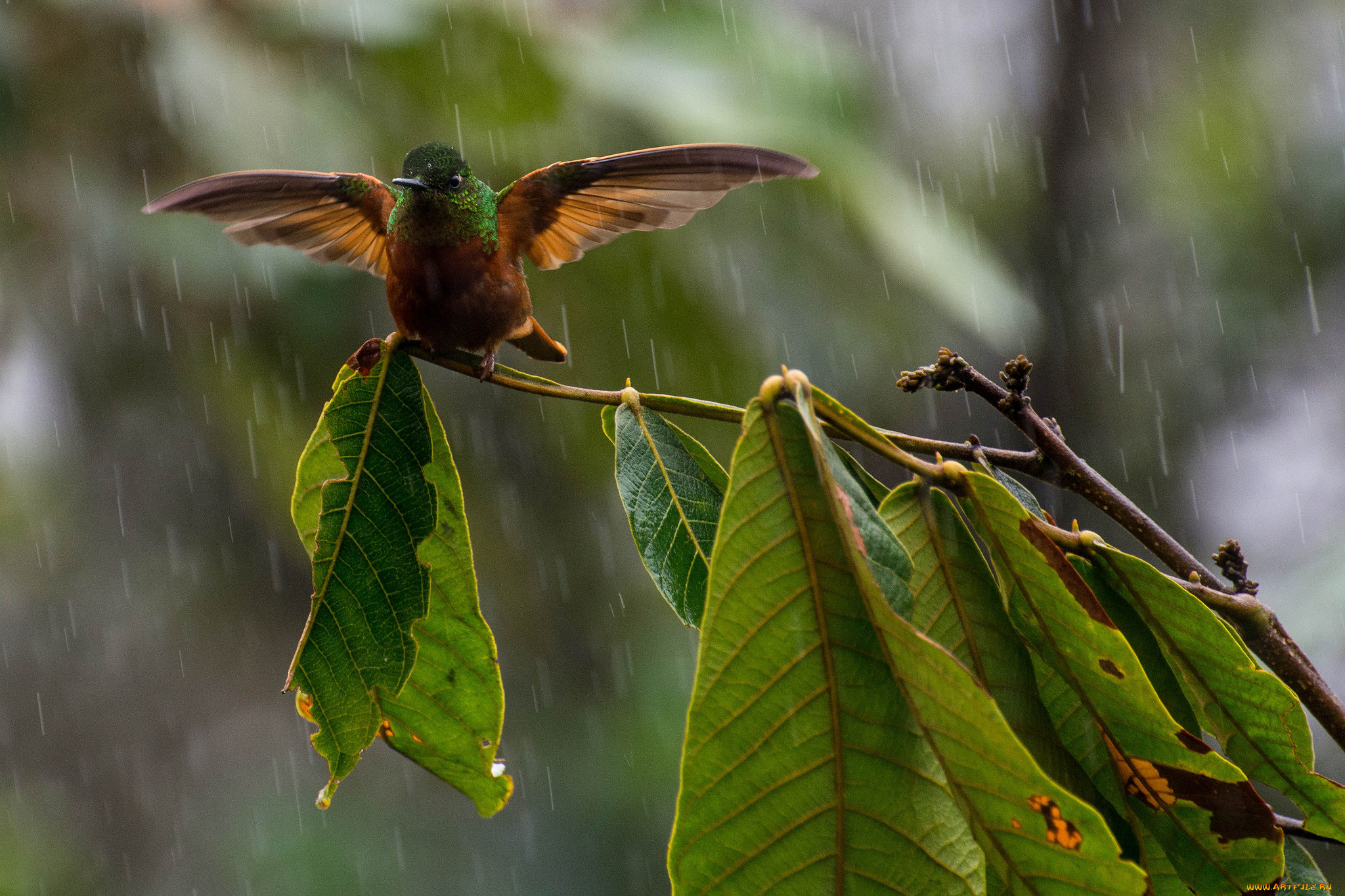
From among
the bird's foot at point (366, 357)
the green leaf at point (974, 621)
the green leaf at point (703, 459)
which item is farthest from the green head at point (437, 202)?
the green leaf at point (974, 621)

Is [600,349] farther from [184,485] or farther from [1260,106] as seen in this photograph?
[1260,106]

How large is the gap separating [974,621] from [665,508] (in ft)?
0.98

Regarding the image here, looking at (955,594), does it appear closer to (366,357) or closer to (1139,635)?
(1139,635)

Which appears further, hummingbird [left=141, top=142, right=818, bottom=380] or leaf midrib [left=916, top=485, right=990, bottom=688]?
hummingbird [left=141, top=142, right=818, bottom=380]

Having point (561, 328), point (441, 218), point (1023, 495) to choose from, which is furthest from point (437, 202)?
point (561, 328)

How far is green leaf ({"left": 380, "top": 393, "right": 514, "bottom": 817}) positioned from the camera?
99cm

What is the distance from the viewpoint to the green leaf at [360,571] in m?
0.96

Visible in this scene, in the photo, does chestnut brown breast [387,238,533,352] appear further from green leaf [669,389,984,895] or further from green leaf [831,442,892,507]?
green leaf [669,389,984,895]

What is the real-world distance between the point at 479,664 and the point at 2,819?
17.3 feet

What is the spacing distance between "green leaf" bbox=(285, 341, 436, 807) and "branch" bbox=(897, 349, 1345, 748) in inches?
19.9

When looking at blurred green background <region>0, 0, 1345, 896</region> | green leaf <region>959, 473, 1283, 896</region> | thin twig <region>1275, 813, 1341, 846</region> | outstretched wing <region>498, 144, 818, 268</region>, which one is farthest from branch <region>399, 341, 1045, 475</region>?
blurred green background <region>0, 0, 1345, 896</region>

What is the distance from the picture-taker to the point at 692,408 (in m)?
0.91

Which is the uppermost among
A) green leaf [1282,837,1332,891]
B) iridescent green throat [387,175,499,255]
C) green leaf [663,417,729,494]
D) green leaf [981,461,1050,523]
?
iridescent green throat [387,175,499,255]

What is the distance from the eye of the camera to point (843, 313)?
5.31m
